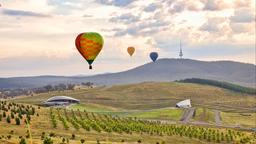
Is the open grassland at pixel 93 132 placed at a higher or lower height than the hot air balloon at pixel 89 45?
lower

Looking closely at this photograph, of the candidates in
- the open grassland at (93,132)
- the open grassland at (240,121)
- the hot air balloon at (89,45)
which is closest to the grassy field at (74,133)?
the open grassland at (93,132)

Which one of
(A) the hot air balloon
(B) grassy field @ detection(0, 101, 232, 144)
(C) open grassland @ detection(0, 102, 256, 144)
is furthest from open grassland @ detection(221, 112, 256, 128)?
(A) the hot air balloon

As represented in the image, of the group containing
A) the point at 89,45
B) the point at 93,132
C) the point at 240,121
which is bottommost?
the point at 240,121

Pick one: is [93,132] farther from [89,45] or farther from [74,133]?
[89,45]

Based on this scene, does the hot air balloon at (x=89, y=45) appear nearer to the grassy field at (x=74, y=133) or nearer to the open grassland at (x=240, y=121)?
the grassy field at (x=74, y=133)

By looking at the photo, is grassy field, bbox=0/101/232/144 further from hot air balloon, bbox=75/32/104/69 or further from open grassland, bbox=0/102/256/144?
hot air balloon, bbox=75/32/104/69

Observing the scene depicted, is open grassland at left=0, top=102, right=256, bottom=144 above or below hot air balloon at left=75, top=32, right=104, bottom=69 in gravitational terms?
below

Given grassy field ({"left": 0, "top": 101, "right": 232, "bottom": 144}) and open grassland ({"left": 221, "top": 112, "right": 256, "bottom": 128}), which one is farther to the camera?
open grassland ({"left": 221, "top": 112, "right": 256, "bottom": 128})

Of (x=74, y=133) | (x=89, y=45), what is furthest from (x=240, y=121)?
(x=74, y=133)

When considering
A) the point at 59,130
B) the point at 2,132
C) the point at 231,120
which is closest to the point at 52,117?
the point at 59,130
